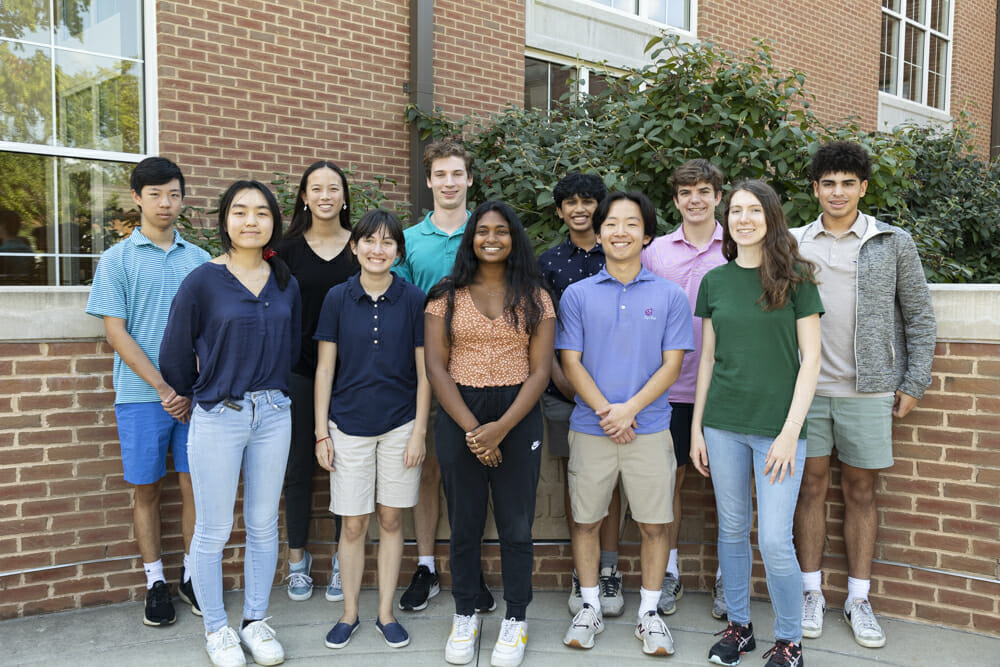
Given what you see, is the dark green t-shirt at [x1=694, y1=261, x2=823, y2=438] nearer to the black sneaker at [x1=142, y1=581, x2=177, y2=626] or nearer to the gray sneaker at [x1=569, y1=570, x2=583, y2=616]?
the gray sneaker at [x1=569, y1=570, x2=583, y2=616]

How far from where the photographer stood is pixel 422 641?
11.1 feet

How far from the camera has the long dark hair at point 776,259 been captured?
9.77 ft

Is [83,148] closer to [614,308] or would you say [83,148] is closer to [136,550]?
[136,550]

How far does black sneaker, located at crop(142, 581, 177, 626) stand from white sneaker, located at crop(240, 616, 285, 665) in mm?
459

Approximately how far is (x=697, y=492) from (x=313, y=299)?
214 centimetres

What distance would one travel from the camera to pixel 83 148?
5.81 m

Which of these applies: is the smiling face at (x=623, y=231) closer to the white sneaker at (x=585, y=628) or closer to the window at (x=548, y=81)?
the white sneaker at (x=585, y=628)

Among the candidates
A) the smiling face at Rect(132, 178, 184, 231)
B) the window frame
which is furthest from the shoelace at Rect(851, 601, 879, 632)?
the window frame

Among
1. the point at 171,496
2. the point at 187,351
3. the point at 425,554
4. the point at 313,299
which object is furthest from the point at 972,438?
the point at 171,496

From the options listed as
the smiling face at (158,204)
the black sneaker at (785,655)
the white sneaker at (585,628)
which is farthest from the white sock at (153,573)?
the black sneaker at (785,655)

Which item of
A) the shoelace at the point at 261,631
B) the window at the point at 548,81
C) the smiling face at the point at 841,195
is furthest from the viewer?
the window at the point at 548,81

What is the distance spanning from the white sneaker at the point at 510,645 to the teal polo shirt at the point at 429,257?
1.55 meters

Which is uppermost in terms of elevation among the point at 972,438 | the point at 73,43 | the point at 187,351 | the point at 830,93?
the point at 830,93

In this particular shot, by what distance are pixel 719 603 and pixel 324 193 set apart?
2658mm
